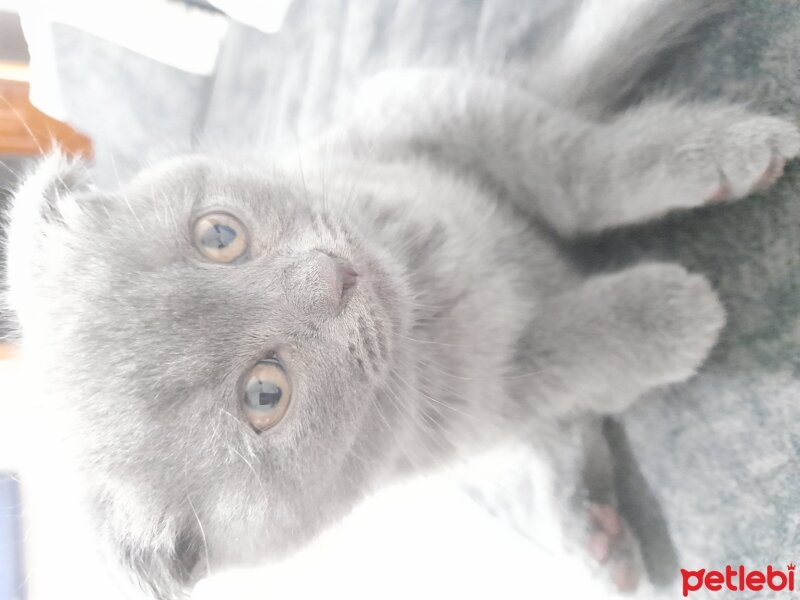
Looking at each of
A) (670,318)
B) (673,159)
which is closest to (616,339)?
(670,318)

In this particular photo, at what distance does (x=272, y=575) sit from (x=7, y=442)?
0.58 meters

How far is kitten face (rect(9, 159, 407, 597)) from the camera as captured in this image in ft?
2.23

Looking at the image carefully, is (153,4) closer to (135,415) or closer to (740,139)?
(135,415)

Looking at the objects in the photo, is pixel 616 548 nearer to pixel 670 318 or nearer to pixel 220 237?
pixel 670 318

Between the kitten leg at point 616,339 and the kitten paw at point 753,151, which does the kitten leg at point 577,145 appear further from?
the kitten leg at point 616,339

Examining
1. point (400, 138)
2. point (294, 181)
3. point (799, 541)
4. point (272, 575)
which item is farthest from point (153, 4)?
point (799, 541)

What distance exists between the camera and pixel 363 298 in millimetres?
702

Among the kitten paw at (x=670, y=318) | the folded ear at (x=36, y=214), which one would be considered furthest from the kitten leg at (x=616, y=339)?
the folded ear at (x=36, y=214)

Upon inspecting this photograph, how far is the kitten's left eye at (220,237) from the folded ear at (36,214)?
0.19m

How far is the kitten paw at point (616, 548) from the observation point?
0.92 m

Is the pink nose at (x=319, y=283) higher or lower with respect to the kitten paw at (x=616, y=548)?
higher

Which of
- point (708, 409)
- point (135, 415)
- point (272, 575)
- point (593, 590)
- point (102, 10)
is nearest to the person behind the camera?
point (135, 415)

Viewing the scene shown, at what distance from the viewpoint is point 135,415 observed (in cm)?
68

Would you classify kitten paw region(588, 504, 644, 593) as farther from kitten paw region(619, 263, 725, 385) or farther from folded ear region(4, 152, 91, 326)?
folded ear region(4, 152, 91, 326)
